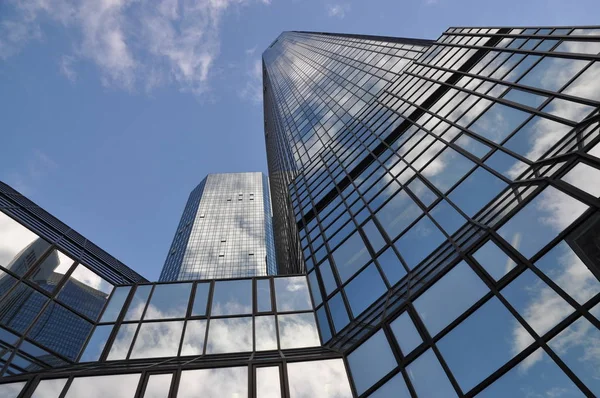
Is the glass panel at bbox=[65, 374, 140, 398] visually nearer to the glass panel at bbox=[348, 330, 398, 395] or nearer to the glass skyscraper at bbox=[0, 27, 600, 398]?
the glass skyscraper at bbox=[0, 27, 600, 398]

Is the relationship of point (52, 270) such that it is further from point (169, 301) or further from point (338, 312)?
point (338, 312)

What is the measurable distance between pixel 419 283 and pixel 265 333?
693cm

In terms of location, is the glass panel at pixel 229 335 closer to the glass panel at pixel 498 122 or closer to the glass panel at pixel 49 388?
the glass panel at pixel 49 388

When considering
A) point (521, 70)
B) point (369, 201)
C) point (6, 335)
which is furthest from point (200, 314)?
point (521, 70)

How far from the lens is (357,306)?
47.2ft

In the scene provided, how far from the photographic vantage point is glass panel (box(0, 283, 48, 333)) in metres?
13.2

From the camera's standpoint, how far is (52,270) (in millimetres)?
15781

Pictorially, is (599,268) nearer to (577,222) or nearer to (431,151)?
(577,222)

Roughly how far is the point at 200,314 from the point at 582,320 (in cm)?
1381

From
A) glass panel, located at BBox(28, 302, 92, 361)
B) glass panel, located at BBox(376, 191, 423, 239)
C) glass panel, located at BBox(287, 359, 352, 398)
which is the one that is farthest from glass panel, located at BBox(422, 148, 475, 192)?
glass panel, located at BBox(28, 302, 92, 361)

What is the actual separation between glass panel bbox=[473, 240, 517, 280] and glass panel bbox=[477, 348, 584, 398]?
213cm

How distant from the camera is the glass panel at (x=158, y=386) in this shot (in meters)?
11.5

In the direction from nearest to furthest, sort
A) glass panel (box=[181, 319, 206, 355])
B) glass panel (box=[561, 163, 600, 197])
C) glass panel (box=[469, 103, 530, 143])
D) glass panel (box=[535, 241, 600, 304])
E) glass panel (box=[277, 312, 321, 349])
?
1. glass panel (box=[535, 241, 600, 304])
2. glass panel (box=[561, 163, 600, 197])
3. glass panel (box=[469, 103, 530, 143])
4. glass panel (box=[181, 319, 206, 355])
5. glass panel (box=[277, 312, 321, 349])

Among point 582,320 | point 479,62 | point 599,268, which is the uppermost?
point 479,62
